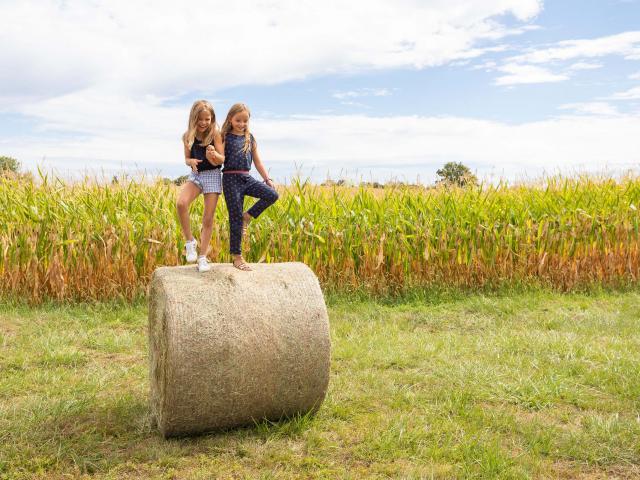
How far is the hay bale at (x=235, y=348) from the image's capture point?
4.52 m

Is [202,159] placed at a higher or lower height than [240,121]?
lower

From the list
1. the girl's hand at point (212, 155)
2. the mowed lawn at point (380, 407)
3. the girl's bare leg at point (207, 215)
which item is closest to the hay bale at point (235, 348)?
the mowed lawn at point (380, 407)

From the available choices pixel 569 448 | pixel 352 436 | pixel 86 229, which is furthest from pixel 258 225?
pixel 569 448

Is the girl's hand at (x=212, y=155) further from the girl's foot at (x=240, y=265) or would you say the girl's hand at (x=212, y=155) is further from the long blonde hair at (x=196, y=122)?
the girl's foot at (x=240, y=265)

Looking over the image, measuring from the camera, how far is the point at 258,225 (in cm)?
952

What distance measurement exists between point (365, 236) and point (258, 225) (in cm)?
159

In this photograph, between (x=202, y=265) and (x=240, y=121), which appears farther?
(x=240, y=121)

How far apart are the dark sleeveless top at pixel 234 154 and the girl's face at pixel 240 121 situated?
0.20ft

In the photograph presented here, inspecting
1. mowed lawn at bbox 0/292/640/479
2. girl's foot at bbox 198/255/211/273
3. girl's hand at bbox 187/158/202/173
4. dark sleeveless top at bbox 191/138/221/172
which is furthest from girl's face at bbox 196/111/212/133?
mowed lawn at bbox 0/292/640/479

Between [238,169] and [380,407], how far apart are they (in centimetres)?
236

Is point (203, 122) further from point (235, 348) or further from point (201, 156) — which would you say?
point (235, 348)

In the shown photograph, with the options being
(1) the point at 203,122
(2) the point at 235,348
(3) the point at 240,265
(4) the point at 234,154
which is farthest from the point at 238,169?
(2) the point at 235,348

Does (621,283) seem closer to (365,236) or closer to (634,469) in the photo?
(365,236)

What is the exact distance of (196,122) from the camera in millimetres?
5449
